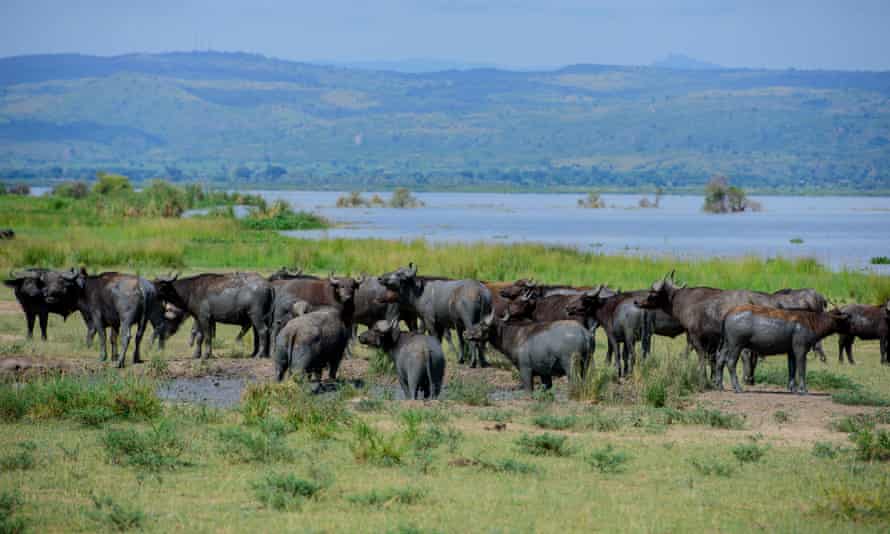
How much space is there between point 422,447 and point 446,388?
4313 millimetres

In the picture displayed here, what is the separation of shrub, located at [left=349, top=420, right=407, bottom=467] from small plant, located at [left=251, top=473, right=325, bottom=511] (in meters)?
1.00

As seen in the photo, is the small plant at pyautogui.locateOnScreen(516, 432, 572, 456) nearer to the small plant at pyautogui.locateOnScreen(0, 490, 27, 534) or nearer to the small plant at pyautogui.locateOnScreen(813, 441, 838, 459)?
the small plant at pyautogui.locateOnScreen(813, 441, 838, 459)

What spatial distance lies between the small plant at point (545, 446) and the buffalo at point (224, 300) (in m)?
7.36

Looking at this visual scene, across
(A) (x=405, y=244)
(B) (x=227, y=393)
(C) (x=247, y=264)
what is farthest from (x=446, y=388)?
(A) (x=405, y=244)

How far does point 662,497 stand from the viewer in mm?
10211

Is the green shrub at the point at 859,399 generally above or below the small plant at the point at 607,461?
below

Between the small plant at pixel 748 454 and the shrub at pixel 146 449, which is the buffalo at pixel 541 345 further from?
the shrub at pixel 146 449

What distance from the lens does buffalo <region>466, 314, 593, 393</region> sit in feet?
49.6

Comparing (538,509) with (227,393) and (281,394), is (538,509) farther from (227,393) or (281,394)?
(227,393)

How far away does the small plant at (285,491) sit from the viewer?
973 cm

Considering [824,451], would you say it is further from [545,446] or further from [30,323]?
[30,323]

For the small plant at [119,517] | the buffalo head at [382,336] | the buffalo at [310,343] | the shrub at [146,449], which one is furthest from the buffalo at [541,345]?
the small plant at [119,517]

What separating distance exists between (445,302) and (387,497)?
9090mm

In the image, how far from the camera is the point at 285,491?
10.1 m
